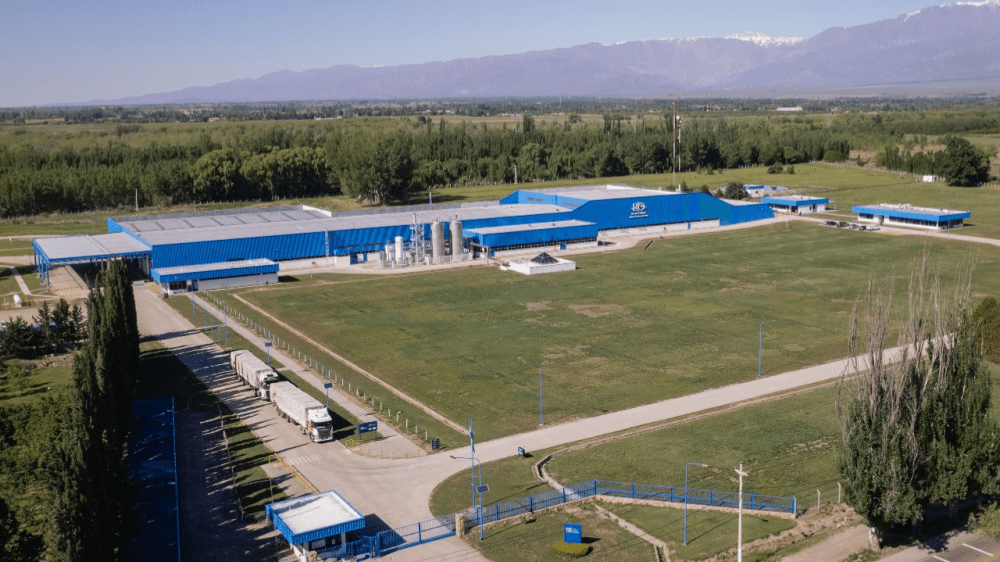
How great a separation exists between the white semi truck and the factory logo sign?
77.3 m

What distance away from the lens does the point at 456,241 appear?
11056 cm

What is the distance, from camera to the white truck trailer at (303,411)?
51.4 meters

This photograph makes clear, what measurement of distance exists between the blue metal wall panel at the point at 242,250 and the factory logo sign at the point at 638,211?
47.2 metres

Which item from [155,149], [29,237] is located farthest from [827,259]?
[155,149]

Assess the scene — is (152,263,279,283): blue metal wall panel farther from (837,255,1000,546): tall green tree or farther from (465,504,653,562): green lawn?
(837,255,1000,546): tall green tree

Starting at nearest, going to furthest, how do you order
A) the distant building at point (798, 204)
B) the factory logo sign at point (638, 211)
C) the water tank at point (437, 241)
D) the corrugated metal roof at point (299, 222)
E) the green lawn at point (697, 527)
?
the green lawn at point (697, 527) → the corrugated metal roof at point (299, 222) → the water tank at point (437, 241) → the factory logo sign at point (638, 211) → the distant building at point (798, 204)

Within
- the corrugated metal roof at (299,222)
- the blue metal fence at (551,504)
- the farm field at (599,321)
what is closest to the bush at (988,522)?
the blue metal fence at (551,504)

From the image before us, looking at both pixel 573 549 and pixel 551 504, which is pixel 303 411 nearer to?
pixel 551 504

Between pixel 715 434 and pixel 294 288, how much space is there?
57079 millimetres

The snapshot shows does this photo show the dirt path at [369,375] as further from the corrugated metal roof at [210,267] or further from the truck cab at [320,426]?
the corrugated metal roof at [210,267]

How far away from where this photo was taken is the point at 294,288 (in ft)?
315

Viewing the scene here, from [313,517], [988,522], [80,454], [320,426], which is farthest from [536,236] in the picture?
[80,454]

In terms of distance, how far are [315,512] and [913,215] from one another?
113 metres

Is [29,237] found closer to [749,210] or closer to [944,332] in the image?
[749,210]
